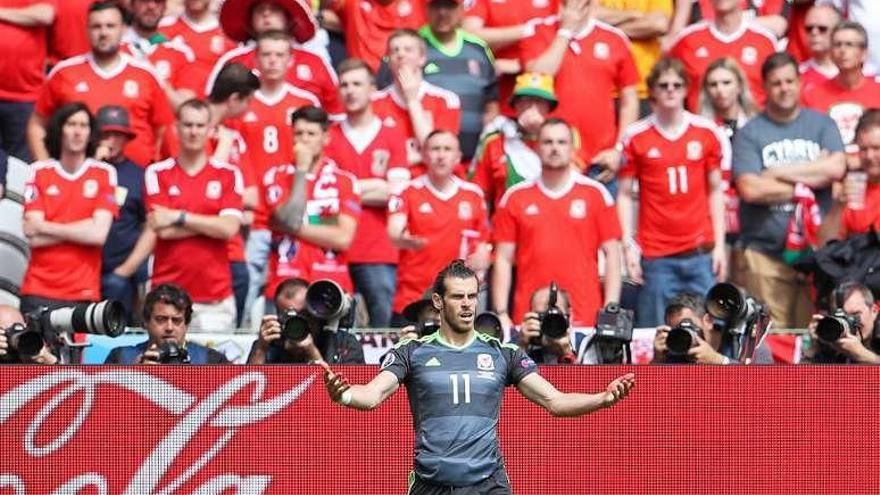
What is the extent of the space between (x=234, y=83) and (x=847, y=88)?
15.0 ft

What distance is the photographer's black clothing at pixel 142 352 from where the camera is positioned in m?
12.5

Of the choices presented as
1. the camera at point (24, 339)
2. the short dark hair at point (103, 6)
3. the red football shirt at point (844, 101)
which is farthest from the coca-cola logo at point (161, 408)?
the red football shirt at point (844, 101)

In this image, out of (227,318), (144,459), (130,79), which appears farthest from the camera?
(130,79)

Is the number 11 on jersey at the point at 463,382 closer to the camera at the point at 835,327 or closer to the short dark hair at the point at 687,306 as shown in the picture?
the camera at the point at 835,327

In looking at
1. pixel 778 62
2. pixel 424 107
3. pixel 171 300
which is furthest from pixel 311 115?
pixel 778 62

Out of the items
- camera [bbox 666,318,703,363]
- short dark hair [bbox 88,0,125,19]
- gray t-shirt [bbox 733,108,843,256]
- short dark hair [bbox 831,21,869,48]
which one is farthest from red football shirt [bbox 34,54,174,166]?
camera [bbox 666,318,703,363]

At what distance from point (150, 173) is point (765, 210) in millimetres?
4320

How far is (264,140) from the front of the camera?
48.6 feet

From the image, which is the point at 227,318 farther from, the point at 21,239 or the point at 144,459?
the point at 144,459

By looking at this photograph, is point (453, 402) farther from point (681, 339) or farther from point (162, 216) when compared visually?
point (162, 216)

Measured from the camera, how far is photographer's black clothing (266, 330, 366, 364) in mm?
11875

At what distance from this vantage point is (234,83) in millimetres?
14609

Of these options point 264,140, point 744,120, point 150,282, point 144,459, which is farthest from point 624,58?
point 144,459

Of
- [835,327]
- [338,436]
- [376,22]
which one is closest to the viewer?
[835,327]
